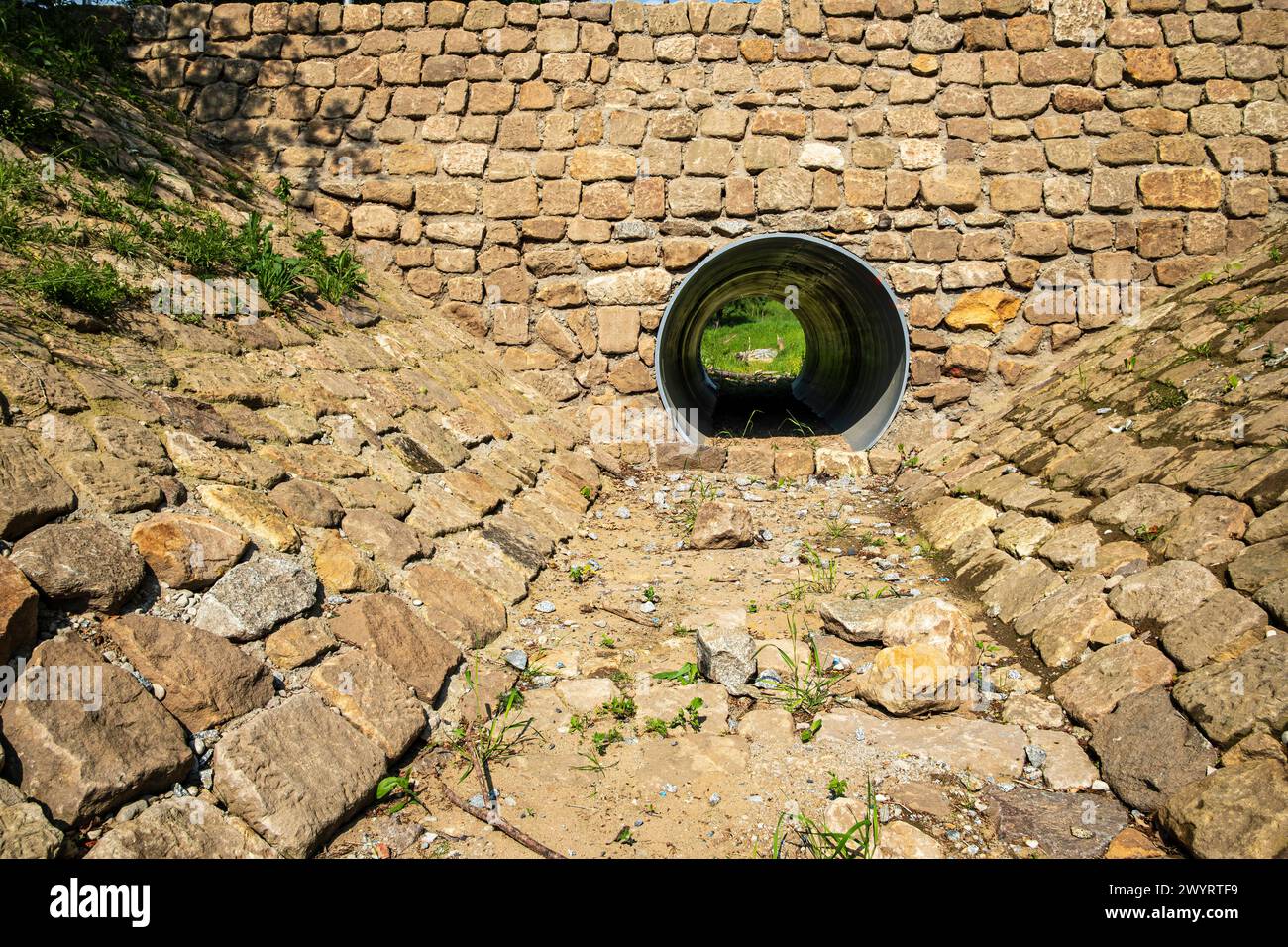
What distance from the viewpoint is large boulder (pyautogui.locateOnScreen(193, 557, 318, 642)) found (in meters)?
3.01

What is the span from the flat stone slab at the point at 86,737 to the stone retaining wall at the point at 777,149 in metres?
4.56

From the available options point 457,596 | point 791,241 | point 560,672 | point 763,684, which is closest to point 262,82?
point 791,241

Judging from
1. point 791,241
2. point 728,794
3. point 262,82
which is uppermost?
point 262,82

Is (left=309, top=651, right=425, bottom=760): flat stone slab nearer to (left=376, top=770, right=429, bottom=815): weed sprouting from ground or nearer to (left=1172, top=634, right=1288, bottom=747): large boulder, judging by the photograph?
(left=376, top=770, right=429, bottom=815): weed sprouting from ground

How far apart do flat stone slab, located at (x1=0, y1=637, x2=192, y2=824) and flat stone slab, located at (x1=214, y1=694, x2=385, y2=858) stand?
15 centimetres

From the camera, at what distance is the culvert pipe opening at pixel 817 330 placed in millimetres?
6762

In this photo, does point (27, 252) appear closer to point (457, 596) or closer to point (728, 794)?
point (457, 596)

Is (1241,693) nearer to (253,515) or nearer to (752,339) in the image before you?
(253,515)

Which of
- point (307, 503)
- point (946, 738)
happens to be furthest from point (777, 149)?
point (946, 738)

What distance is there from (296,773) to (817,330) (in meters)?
8.37

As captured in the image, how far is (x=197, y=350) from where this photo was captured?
4.26 m

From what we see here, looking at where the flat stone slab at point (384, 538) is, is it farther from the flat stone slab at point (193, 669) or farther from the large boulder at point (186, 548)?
the flat stone slab at point (193, 669)

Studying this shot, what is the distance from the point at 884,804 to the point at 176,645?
2.37 meters

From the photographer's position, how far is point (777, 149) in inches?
259
